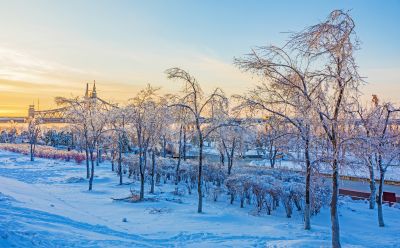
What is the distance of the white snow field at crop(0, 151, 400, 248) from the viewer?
31.0 feet

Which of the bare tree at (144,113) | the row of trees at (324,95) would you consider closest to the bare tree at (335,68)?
the row of trees at (324,95)

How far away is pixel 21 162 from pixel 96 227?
102 feet

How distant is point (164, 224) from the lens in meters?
13.6

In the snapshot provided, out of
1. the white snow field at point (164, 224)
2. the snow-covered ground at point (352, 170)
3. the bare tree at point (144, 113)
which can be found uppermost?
the bare tree at point (144, 113)

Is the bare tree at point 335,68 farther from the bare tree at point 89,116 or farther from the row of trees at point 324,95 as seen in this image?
the bare tree at point 89,116

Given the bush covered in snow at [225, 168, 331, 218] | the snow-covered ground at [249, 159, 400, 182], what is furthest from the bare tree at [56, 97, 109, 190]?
the snow-covered ground at [249, 159, 400, 182]

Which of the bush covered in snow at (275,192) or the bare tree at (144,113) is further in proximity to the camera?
the bare tree at (144,113)

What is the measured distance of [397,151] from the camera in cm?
1719

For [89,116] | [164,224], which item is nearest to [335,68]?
[164,224]

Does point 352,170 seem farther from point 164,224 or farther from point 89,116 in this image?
point 89,116

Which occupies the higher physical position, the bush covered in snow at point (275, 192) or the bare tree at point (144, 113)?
the bare tree at point (144, 113)

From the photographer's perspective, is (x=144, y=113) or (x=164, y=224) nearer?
(x=164, y=224)

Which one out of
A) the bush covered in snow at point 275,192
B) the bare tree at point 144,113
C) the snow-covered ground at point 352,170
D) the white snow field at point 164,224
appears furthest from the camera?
the bare tree at point 144,113

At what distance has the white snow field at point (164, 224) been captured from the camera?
372 inches
